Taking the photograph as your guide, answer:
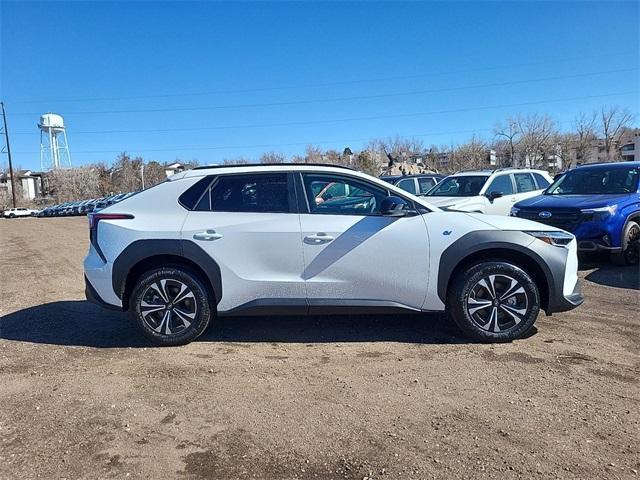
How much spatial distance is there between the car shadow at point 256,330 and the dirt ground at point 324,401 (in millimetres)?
29

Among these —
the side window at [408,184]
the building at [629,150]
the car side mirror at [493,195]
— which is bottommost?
the car side mirror at [493,195]

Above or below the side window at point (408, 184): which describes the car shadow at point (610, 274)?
below

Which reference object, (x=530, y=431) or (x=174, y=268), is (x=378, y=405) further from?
(x=174, y=268)

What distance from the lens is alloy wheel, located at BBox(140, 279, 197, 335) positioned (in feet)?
15.3

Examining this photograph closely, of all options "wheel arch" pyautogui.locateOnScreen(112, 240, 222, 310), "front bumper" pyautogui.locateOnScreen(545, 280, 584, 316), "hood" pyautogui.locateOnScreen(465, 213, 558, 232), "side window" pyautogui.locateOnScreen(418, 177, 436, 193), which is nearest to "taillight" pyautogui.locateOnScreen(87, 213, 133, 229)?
"wheel arch" pyautogui.locateOnScreen(112, 240, 222, 310)

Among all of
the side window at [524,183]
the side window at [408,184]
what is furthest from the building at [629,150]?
the side window at [524,183]

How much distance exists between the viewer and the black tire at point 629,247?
305 inches

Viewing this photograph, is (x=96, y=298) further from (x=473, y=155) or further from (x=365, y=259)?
(x=473, y=155)

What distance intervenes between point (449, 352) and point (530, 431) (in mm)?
1355

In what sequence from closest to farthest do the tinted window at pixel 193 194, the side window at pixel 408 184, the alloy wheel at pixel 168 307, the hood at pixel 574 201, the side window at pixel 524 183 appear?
the alloy wheel at pixel 168 307
the tinted window at pixel 193 194
the hood at pixel 574 201
the side window at pixel 524 183
the side window at pixel 408 184

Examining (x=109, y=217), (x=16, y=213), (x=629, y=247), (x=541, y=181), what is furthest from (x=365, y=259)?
(x=16, y=213)

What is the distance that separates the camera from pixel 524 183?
11.7 m

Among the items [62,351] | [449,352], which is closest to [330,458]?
[449,352]

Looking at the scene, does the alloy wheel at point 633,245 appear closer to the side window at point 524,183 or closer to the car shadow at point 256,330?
the side window at point 524,183
